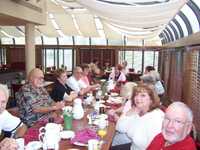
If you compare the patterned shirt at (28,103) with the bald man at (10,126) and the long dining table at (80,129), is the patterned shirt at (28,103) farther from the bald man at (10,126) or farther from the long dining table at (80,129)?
the bald man at (10,126)

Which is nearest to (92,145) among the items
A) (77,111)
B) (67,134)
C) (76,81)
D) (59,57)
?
(67,134)

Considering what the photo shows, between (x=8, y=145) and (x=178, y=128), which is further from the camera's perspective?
(x=8, y=145)

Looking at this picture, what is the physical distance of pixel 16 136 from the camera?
262cm

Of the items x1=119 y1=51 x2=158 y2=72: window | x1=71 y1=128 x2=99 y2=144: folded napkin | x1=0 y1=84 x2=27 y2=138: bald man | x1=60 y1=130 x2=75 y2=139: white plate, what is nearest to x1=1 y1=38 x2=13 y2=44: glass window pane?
x1=119 y1=51 x2=158 y2=72: window

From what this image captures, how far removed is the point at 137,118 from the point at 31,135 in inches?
42.8

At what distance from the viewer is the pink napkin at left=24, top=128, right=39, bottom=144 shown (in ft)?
8.23

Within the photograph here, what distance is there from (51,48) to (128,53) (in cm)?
433

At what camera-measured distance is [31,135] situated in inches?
103

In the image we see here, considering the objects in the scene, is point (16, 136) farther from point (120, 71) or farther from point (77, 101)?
point (120, 71)

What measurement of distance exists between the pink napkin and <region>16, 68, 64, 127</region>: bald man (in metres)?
0.63

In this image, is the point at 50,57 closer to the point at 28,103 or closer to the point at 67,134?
the point at 28,103

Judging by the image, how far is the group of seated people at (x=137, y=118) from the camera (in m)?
1.87

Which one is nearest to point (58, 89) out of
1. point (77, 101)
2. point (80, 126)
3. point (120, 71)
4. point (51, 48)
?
point (77, 101)

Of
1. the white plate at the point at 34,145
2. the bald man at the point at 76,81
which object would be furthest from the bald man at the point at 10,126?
the bald man at the point at 76,81
